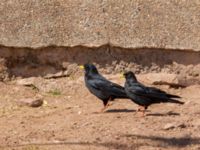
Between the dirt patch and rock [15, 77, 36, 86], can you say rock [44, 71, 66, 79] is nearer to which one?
the dirt patch

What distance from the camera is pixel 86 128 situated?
328 inches

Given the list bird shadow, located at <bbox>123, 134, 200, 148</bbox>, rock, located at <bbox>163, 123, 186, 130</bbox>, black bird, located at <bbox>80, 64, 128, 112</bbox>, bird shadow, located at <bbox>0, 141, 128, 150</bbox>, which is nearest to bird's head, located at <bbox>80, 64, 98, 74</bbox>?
black bird, located at <bbox>80, 64, 128, 112</bbox>

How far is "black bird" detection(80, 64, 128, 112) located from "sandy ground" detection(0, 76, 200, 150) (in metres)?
0.17

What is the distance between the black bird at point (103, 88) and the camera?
9.36 metres

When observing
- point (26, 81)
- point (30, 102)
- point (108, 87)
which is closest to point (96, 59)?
point (26, 81)

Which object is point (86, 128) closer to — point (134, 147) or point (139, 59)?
point (134, 147)

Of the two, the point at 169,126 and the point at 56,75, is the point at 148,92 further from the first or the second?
the point at 56,75

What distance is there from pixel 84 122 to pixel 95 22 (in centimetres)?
205

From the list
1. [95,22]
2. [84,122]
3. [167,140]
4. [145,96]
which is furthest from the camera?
[95,22]

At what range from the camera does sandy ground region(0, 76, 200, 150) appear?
7766mm

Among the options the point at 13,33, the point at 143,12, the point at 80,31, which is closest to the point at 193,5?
the point at 143,12

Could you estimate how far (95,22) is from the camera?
10.3m

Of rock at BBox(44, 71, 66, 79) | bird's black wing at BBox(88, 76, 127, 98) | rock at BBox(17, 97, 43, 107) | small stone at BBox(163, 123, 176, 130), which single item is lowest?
rock at BBox(17, 97, 43, 107)

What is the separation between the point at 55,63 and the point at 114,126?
2.22 m
